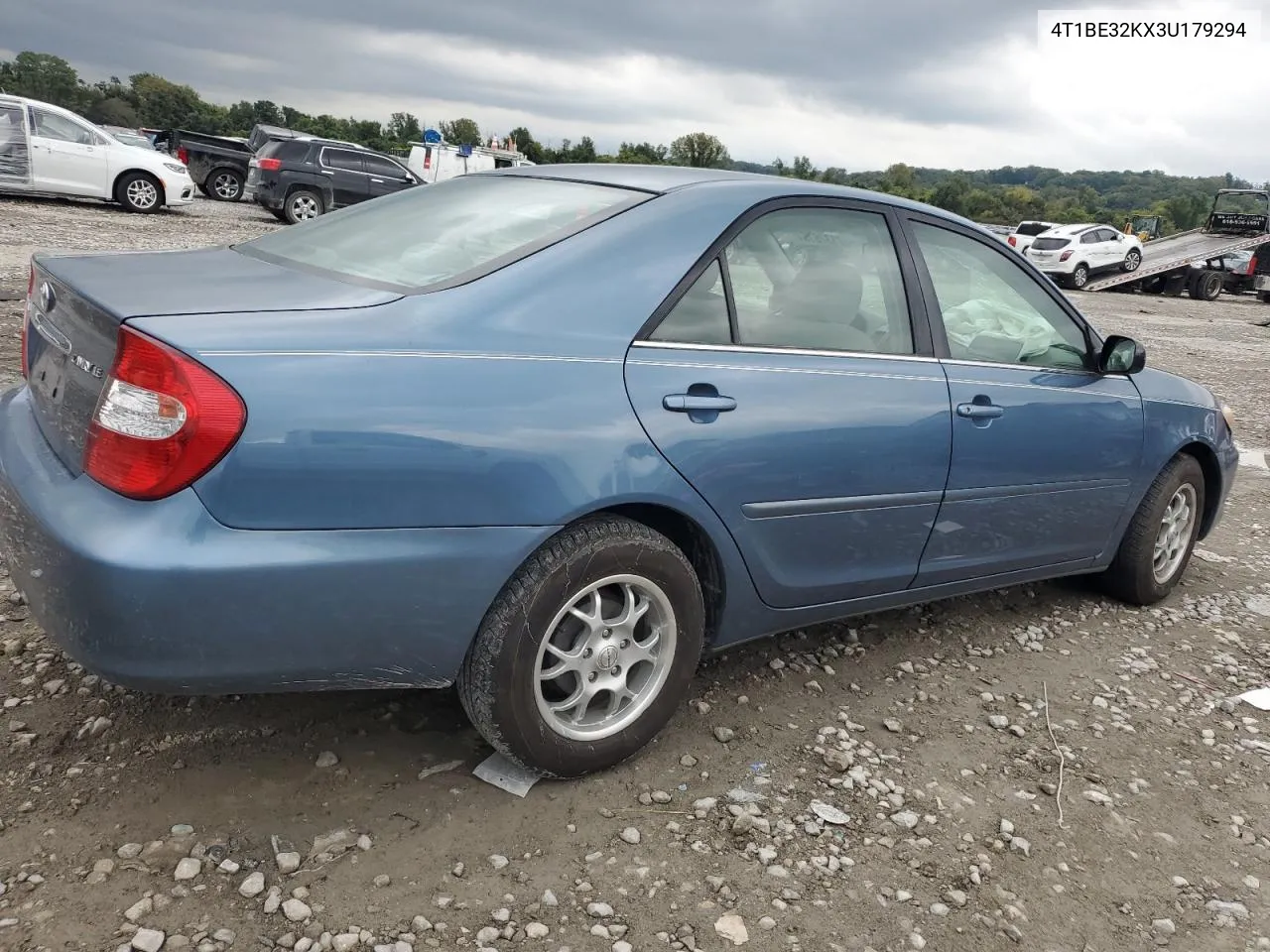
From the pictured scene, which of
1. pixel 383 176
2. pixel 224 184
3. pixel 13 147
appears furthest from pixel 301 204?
pixel 224 184

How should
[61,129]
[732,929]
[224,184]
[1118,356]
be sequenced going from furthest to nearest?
1. [224,184]
2. [61,129]
3. [1118,356]
4. [732,929]

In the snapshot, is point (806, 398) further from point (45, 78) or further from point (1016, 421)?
point (45, 78)

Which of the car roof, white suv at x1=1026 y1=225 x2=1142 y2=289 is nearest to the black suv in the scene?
white suv at x1=1026 y1=225 x2=1142 y2=289

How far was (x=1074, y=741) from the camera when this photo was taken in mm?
3162

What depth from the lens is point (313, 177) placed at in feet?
60.6

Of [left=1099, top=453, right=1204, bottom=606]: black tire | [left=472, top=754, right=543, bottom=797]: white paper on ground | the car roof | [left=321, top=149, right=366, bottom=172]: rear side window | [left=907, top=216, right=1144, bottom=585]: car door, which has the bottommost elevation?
[left=472, top=754, right=543, bottom=797]: white paper on ground

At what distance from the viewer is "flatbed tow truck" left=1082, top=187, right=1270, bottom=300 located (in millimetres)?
25641

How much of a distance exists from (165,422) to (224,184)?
23.1m

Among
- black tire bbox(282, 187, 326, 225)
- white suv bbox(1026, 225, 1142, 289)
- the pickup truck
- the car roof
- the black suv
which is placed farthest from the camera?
white suv bbox(1026, 225, 1142, 289)

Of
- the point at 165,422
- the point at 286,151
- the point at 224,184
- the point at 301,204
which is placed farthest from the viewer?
the point at 224,184

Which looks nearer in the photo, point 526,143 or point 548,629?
point 548,629

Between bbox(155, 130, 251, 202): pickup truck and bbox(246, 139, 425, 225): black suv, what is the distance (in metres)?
4.04

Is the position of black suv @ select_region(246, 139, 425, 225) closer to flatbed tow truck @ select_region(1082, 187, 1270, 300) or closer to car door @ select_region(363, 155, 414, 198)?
car door @ select_region(363, 155, 414, 198)

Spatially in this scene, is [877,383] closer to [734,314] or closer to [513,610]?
[734,314]
